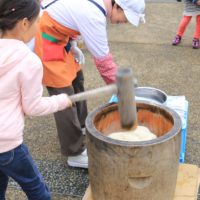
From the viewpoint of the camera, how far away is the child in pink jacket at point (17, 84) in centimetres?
178

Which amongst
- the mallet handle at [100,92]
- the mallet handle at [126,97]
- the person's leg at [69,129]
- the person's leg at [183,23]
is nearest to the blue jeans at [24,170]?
the mallet handle at [100,92]

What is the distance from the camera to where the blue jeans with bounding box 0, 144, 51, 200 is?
1.95 meters

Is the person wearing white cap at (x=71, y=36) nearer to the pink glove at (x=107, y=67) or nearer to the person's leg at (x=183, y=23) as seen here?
the pink glove at (x=107, y=67)

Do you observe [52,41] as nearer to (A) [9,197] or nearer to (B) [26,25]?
(B) [26,25]

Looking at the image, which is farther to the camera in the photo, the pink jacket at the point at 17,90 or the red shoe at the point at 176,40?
the red shoe at the point at 176,40

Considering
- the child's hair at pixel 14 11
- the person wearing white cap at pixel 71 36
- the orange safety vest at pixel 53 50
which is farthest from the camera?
Result: the orange safety vest at pixel 53 50

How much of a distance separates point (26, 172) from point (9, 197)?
0.86m

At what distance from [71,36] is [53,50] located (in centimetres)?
18

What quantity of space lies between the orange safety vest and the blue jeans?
781 mm

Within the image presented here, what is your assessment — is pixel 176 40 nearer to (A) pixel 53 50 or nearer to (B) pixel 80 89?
(B) pixel 80 89

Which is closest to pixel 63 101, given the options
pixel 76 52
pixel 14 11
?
pixel 14 11

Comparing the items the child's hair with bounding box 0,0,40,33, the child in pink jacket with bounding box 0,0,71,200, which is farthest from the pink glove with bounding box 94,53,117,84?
the child's hair with bounding box 0,0,40,33

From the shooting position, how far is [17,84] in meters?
1.81

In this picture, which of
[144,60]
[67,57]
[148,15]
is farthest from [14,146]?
[148,15]
